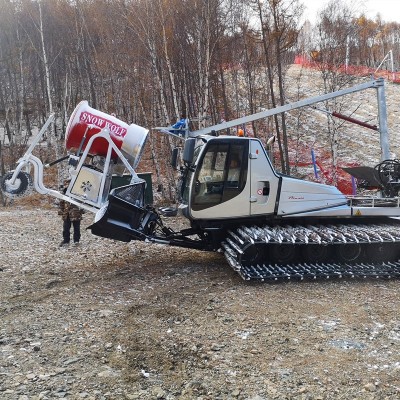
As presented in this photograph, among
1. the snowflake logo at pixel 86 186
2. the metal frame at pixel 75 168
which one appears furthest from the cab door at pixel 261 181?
the snowflake logo at pixel 86 186

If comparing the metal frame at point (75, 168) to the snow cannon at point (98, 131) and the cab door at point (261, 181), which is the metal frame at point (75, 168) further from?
the cab door at point (261, 181)

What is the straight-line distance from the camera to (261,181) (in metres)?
8.30

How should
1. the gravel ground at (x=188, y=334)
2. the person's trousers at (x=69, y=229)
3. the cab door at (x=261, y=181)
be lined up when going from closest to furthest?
the gravel ground at (x=188, y=334), the cab door at (x=261, y=181), the person's trousers at (x=69, y=229)

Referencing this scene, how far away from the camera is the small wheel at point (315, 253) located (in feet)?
27.1

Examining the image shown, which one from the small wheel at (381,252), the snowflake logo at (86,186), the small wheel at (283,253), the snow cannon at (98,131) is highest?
the snow cannon at (98,131)

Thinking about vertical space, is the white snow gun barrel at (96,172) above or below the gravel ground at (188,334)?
above

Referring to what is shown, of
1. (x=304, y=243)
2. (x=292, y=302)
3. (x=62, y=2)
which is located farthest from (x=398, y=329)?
(x=62, y=2)

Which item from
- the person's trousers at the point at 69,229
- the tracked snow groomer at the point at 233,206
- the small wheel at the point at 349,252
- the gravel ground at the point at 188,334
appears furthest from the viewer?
the person's trousers at the point at 69,229

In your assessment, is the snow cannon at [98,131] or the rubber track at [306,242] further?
the snow cannon at [98,131]

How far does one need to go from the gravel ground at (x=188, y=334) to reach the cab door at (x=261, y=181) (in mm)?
1298

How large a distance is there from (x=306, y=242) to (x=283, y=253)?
53 cm

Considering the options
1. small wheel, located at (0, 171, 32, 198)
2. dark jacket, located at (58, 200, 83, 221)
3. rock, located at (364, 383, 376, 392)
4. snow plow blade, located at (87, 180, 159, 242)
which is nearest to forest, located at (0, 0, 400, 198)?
dark jacket, located at (58, 200, 83, 221)

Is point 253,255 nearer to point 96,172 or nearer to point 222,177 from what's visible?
point 222,177

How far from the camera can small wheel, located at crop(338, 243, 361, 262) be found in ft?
27.6
